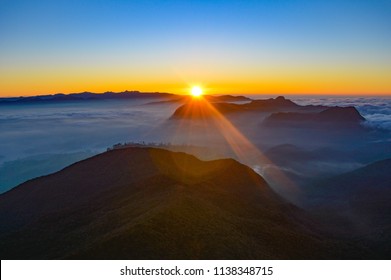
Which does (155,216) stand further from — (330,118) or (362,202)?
(330,118)

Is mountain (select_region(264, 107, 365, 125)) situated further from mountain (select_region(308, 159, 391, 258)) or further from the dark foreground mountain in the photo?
the dark foreground mountain

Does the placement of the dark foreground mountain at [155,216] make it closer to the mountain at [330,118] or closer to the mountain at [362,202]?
the mountain at [362,202]

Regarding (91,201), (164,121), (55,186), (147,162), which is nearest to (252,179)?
(147,162)

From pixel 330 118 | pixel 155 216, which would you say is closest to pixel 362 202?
pixel 155 216

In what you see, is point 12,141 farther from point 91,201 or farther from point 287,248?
point 287,248

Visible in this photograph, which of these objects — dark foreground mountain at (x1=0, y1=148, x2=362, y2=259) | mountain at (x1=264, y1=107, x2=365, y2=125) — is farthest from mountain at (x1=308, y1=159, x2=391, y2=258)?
mountain at (x1=264, y1=107, x2=365, y2=125)

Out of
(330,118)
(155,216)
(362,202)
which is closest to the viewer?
(155,216)
